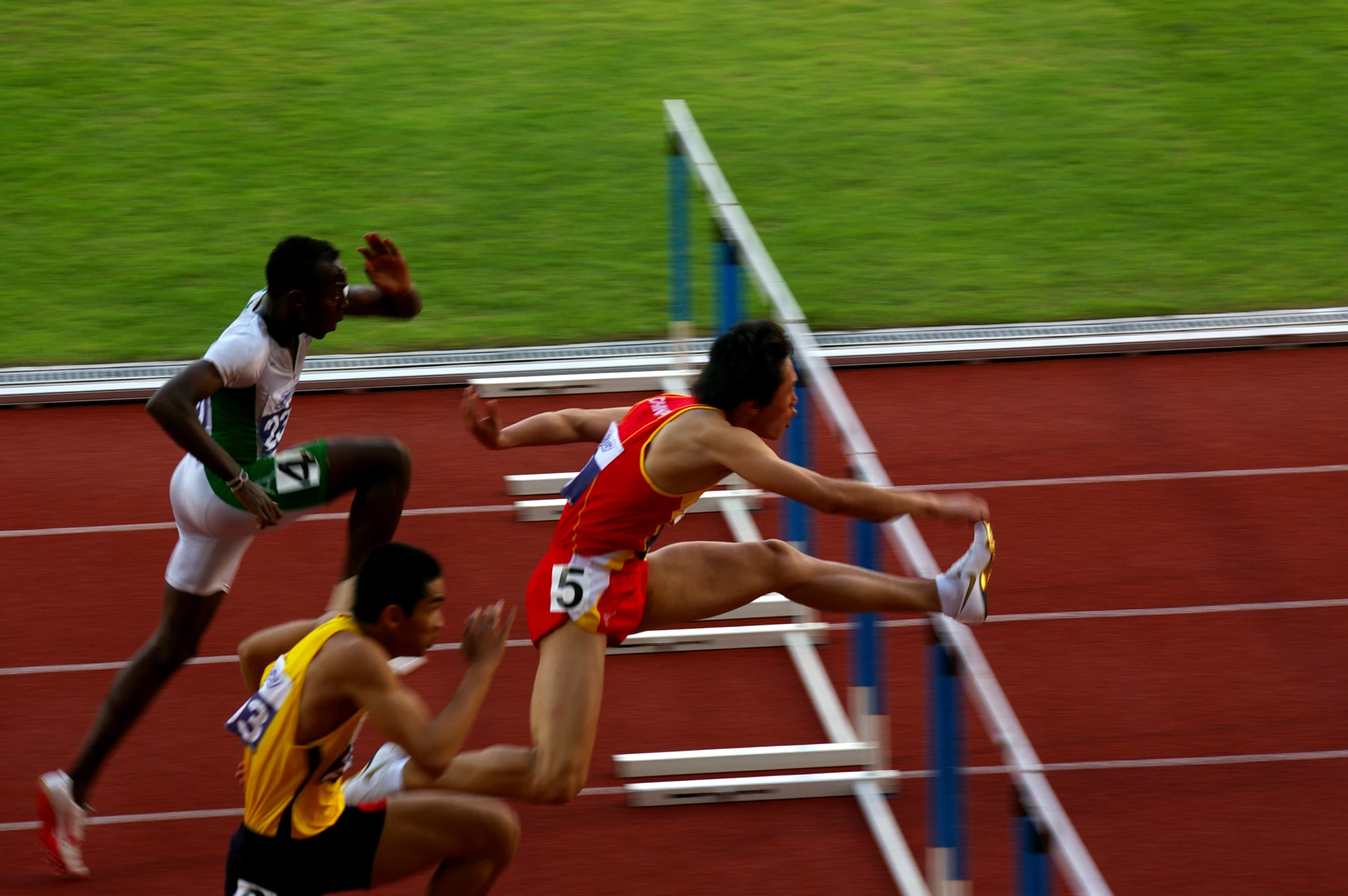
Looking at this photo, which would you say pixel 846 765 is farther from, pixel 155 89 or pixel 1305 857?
pixel 155 89

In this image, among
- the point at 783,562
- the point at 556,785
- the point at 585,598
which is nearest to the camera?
the point at 556,785

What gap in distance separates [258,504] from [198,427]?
0.85ft

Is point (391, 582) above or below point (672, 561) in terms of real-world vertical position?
above

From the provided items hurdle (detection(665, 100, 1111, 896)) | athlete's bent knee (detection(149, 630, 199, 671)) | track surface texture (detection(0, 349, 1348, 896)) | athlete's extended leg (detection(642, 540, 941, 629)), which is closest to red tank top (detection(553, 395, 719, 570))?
athlete's extended leg (detection(642, 540, 941, 629))

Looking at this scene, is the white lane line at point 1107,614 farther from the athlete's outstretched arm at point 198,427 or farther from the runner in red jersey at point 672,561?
the athlete's outstretched arm at point 198,427

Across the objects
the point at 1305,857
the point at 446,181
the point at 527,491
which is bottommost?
the point at 1305,857

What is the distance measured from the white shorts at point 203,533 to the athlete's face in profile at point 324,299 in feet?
1.66

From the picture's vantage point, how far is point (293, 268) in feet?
14.9

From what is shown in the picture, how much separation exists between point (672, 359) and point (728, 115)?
151 inches

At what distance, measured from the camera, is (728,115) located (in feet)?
35.4

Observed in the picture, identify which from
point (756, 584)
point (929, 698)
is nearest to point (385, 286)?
point (756, 584)

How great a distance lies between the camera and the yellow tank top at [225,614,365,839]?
3.48 m

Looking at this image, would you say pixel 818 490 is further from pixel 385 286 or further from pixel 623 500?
pixel 385 286

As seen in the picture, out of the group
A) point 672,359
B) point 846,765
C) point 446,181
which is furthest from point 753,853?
point 446,181
